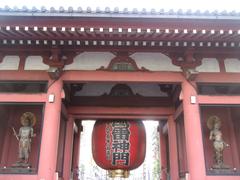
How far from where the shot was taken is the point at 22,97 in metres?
6.09

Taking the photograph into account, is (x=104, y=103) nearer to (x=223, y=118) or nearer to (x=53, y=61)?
(x=53, y=61)

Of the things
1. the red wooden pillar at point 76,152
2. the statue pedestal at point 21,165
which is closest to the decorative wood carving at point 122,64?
the statue pedestal at point 21,165

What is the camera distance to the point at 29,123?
7.20 m

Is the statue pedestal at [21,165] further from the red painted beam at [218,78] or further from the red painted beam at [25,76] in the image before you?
the red painted beam at [218,78]

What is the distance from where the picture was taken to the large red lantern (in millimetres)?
7359

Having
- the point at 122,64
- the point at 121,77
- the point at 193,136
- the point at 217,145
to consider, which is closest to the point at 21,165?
the point at 121,77

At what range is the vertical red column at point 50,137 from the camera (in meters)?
5.55

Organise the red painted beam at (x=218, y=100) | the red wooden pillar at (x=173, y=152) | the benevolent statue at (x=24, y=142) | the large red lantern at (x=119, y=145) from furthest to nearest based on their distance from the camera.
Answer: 1. the red wooden pillar at (x=173, y=152)
2. the large red lantern at (x=119, y=145)
3. the benevolent statue at (x=24, y=142)
4. the red painted beam at (x=218, y=100)

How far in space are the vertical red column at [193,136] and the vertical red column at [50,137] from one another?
292cm

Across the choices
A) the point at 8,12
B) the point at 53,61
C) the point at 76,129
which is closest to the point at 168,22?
the point at 53,61

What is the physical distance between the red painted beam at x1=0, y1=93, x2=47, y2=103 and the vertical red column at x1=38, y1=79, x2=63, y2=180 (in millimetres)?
174

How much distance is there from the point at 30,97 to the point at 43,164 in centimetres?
155

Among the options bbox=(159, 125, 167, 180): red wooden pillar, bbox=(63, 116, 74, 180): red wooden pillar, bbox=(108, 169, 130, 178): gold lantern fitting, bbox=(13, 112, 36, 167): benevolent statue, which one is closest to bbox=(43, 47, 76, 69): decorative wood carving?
bbox=(13, 112, 36, 167): benevolent statue

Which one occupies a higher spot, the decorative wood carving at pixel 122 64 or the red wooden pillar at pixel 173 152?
the decorative wood carving at pixel 122 64
